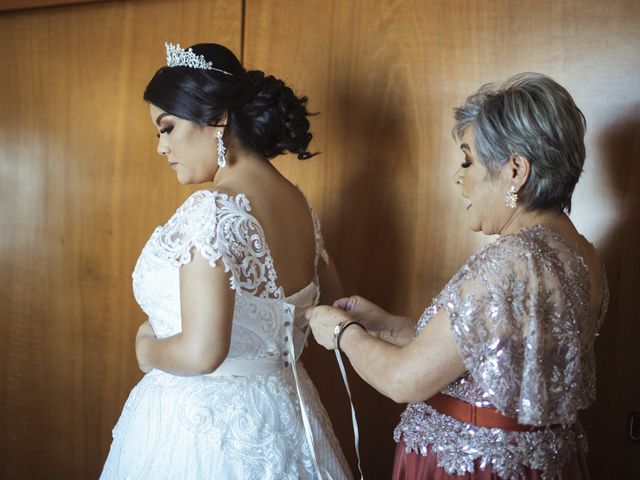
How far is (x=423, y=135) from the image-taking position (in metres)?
2.23

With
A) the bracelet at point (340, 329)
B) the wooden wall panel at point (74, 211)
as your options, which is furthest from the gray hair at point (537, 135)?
the wooden wall panel at point (74, 211)

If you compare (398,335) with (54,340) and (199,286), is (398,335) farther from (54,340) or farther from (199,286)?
(54,340)

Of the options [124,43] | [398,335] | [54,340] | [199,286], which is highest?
[124,43]

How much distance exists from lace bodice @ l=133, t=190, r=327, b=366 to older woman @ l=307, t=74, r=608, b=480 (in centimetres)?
17

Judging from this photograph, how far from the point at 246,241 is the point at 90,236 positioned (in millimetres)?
1525

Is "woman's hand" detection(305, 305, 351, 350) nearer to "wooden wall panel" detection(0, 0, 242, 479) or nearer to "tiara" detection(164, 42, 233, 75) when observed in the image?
"tiara" detection(164, 42, 233, 75)

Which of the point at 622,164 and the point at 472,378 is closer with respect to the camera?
the point at 472,378

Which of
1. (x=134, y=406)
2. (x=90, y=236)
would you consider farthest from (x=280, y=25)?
(x=134, y=406)

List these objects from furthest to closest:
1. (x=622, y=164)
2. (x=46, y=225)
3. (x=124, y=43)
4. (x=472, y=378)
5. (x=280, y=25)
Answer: (x=46, y=225) < (x=124, y=43) < (x=280, y=25) < (x=622, y=164) < (x=472, y=378)

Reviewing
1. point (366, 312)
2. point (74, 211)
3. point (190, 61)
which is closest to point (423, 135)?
point (366, 312)

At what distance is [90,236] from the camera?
2838 millimetres

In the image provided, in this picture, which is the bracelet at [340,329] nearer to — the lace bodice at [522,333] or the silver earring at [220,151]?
the lace bodice at [522,333]

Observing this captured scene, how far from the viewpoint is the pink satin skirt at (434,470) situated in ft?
4.62

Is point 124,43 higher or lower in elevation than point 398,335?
higher
